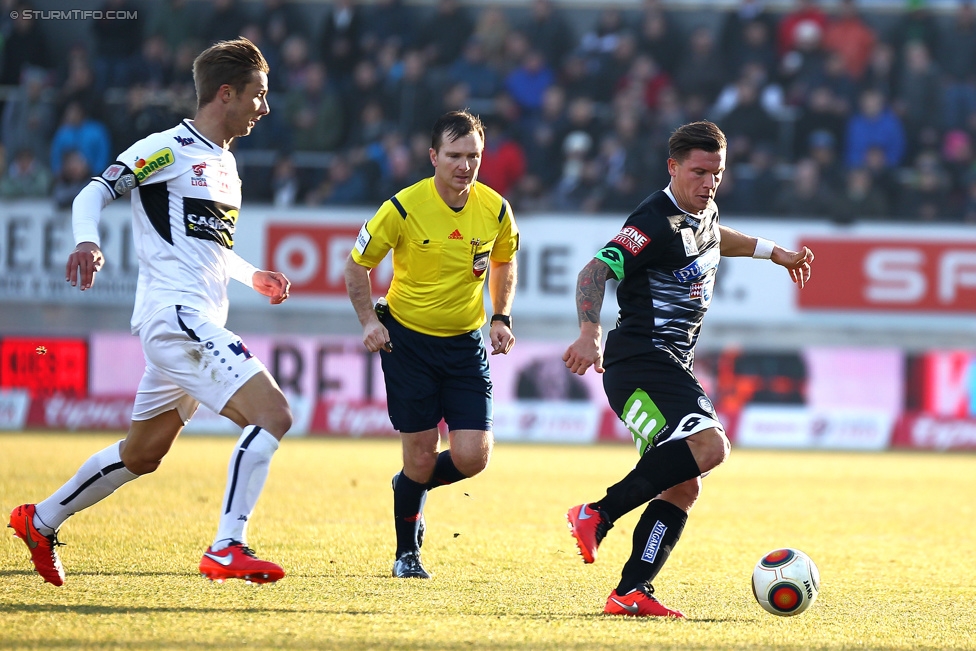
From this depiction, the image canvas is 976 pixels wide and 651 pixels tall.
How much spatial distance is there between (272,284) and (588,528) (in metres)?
1.87

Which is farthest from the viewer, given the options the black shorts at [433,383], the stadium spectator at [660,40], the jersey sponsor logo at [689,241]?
the stadium spectator at [660,40]

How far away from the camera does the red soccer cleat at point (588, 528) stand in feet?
18.1

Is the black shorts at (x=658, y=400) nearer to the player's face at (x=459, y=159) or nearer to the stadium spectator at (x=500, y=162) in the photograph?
the player's face at (x=459, y=159)

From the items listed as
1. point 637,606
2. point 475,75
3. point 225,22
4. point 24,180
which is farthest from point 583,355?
point 225,22

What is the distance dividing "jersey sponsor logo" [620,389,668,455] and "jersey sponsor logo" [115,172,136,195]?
247 cm

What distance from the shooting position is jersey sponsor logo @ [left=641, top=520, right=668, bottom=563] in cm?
562

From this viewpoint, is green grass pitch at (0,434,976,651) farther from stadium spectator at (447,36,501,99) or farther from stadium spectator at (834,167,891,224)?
stadium spectator at (447,36,501,99)

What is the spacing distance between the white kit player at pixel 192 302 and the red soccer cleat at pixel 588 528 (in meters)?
1.35

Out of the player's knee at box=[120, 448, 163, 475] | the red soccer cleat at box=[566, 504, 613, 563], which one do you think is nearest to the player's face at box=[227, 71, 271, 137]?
the player's knee at box=[120, 448, 163, 475]

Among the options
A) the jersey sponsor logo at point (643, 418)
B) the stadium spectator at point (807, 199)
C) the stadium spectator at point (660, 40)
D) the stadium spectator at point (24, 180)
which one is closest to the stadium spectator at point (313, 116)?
the stadium spectator at point (24, 180)

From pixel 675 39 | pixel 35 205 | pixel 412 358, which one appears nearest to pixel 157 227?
pixel 412 358

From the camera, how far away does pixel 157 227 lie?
18.6 ft

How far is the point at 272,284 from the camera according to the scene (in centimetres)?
584

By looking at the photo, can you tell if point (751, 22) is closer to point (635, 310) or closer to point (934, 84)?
point (934, 84)
